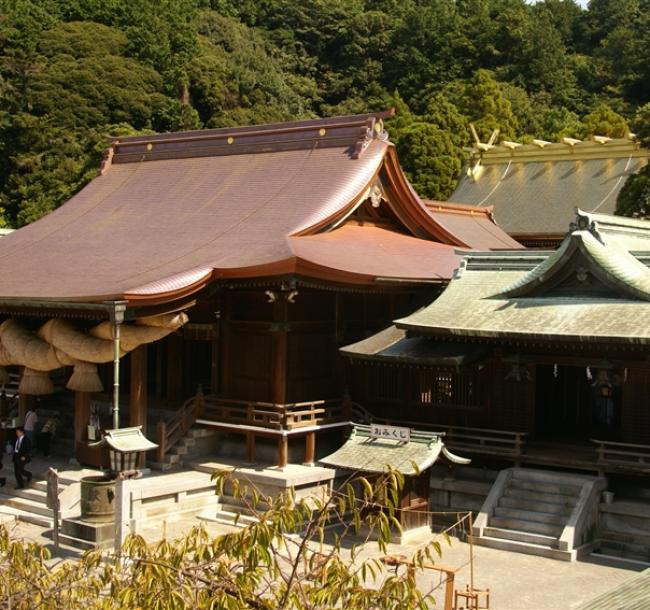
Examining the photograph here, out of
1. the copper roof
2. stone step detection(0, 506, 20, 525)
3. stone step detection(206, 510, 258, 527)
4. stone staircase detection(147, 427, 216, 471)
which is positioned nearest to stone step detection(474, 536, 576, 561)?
stone step detection(206, 510, 258, 527)

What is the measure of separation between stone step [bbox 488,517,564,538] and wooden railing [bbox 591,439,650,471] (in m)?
1.45

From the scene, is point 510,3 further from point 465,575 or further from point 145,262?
point 465,575

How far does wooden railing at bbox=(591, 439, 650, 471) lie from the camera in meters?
15.9

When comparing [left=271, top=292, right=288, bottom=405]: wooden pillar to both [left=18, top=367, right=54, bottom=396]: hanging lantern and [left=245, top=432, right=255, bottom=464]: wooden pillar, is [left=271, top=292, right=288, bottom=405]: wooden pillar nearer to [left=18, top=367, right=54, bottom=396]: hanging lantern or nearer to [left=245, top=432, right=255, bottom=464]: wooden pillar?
[left=245, top=432, right=255, bottom=464]: wooden pillar

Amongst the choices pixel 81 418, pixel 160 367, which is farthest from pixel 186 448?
pixel 160 367

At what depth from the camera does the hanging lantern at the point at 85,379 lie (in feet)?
59.1

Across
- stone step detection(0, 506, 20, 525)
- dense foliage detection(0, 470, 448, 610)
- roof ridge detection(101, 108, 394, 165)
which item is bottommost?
stone step detection(0, 506, 20, 525)

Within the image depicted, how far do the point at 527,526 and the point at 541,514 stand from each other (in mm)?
377

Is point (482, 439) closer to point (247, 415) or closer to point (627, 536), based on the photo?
point (627, 536)

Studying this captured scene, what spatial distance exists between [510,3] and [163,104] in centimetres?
3672

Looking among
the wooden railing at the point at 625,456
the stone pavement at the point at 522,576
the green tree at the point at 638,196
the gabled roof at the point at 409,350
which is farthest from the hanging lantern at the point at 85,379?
the green tree at the point at 638,196

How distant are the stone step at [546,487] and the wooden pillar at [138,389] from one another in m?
6.63

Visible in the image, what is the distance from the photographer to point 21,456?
18.0 m

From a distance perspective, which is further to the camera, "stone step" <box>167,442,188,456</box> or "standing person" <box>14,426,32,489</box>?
"stone step" <box>167,442,188,456</box>
